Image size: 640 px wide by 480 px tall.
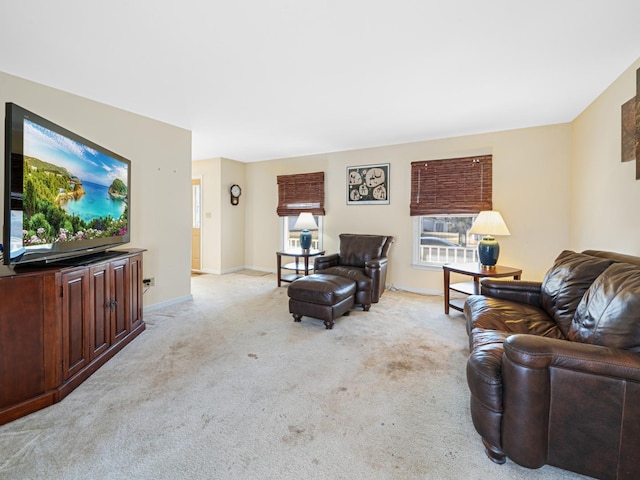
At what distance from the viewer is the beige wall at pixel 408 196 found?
149 inches

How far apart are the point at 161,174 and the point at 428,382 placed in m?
3.68

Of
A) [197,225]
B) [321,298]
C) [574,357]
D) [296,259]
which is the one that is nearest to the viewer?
[574,357]

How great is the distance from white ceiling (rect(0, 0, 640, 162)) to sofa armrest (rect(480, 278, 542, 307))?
1769 millimetres

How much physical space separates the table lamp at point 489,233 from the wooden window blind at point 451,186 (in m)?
0.55

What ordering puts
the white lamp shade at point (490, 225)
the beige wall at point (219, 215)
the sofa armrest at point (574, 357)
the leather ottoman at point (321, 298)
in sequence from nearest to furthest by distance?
the sofa armrest at point (574, 357) < the leather ottoman at point (321, 298) < the white lamp shade at point (490, 225) < the beige wall at point (219, 215)

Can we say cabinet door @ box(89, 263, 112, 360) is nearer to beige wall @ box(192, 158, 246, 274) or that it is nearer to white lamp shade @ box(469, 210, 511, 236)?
beige wall @ box(192, 158, 246, 274)

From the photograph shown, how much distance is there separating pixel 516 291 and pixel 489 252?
0.90 metres

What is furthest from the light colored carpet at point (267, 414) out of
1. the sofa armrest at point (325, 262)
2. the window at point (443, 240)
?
the window at point (443, 240)

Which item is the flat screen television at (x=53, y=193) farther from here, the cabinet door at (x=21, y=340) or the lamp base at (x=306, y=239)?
the lamp base at (x=306, y=239)

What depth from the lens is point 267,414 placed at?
178 cm

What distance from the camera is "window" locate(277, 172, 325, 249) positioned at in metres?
5.44

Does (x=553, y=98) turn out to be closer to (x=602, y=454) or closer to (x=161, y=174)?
(x=602, y=454)

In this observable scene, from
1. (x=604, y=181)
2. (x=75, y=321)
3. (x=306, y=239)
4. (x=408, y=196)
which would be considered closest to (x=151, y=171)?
(x=75, y=321)

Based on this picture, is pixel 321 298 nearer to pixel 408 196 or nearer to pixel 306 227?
pixel 306 227
